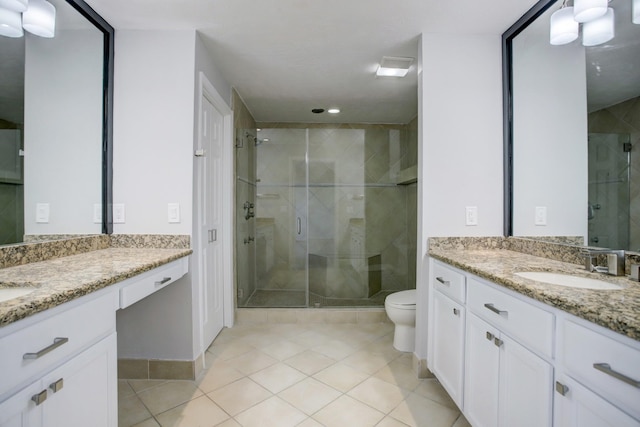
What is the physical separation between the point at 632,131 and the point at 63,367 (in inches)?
83.4

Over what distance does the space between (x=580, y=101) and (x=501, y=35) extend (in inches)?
30.8

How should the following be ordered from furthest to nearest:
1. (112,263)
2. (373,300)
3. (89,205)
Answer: (373,300) < (89,205) < (112,263)

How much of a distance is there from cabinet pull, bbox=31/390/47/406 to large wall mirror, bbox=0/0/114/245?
830mm

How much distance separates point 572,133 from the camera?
4.93 feet

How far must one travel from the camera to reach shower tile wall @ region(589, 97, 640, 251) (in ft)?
3.70

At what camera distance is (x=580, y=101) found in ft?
4.73

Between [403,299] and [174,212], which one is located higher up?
[174,212]

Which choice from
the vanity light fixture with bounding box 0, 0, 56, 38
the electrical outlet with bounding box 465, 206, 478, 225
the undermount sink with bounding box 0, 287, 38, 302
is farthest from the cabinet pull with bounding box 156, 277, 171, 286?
the electrical outlet with bounding box 465, 206, 478, 225

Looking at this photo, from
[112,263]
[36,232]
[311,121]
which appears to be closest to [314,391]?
[112,263]

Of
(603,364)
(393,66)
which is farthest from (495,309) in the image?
(393,66)

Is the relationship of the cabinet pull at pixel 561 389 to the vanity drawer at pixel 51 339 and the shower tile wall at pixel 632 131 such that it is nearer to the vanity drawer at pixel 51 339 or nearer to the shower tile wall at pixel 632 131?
the shower tile wall at pixel 632 131

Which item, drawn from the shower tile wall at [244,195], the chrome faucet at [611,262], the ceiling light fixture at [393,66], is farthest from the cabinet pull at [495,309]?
the shower tile wall at [244,195]

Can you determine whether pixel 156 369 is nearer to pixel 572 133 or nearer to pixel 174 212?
pixel 174 212

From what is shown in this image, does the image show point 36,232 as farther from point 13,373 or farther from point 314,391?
point 314,391
